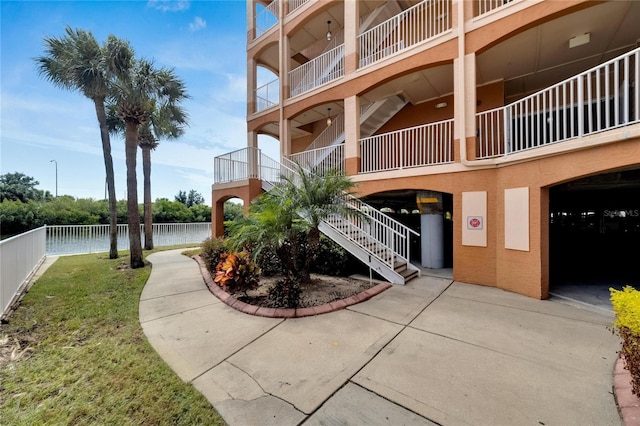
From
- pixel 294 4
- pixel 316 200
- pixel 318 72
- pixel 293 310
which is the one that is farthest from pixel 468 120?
pixel 294 4

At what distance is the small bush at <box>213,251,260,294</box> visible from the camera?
504 cm

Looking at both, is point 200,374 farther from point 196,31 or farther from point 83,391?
point 196,31

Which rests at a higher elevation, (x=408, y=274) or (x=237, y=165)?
(x=237, y=165)

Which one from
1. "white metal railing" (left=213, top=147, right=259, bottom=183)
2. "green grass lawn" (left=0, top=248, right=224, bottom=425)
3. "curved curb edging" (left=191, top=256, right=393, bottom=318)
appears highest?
"white metal railing" (left=213, top=147, right=259, bottom=183)

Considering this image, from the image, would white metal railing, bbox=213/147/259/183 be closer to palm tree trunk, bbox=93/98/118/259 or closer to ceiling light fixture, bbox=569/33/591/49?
palm tree trunk, bbox=93/98/118/259

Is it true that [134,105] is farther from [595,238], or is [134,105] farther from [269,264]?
[595,238]

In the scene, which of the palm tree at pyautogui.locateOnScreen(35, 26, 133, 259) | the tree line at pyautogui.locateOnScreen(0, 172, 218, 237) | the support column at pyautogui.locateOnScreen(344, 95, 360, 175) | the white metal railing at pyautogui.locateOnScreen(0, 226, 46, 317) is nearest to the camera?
the white metal railing at pyautogui.locateOnScreen(0, 226, 46, 317)

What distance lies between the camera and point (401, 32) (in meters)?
8.54

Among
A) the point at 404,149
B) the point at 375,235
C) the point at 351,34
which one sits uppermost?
the point at 351,34

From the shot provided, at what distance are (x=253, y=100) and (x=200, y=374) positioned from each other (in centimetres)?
1145

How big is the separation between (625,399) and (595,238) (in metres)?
16.3

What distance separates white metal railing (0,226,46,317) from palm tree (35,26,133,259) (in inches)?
215

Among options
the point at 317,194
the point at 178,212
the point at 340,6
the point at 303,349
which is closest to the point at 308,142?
the point at 340,6

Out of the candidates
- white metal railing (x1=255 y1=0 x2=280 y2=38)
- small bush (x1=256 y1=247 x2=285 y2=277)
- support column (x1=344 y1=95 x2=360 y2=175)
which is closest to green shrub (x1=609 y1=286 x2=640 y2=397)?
small bush (x1=256 y1=247 x2=285 y2=277)
